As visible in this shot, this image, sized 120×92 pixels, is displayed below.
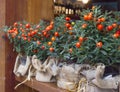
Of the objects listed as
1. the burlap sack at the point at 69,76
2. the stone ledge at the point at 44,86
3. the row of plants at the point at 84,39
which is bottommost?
the stone ledge at the point at 44,86

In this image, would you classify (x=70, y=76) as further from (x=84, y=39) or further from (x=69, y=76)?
(x=84, y=39)

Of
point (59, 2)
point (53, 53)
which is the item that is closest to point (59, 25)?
point (53, 53)

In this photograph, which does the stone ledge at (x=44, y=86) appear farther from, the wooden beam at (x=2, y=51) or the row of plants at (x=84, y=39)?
the wooden beam at (x=2, y=51)

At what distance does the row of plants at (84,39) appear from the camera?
117 cm

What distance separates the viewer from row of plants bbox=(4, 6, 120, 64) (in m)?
1.17

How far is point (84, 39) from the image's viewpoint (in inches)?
47.3

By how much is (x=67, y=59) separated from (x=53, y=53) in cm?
10

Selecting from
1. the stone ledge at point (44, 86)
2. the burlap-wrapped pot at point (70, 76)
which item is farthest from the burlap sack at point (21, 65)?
the burlap-wrapped pot at point (70, 76)

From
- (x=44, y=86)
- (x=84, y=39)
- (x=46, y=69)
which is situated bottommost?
(x=44, y=86)

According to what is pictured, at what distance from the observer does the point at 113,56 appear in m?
1.18

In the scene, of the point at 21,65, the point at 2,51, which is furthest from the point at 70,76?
the point at 2,51

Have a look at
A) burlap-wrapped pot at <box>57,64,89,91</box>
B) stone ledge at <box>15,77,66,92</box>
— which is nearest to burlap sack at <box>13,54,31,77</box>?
stone ledge at <box>15,77,66,92</box>

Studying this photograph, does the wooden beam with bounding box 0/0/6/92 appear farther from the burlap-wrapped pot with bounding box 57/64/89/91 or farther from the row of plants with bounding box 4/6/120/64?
the burlap-wrapped pot with bounding box 57/64/89/91

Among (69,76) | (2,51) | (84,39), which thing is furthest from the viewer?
(2,51)
